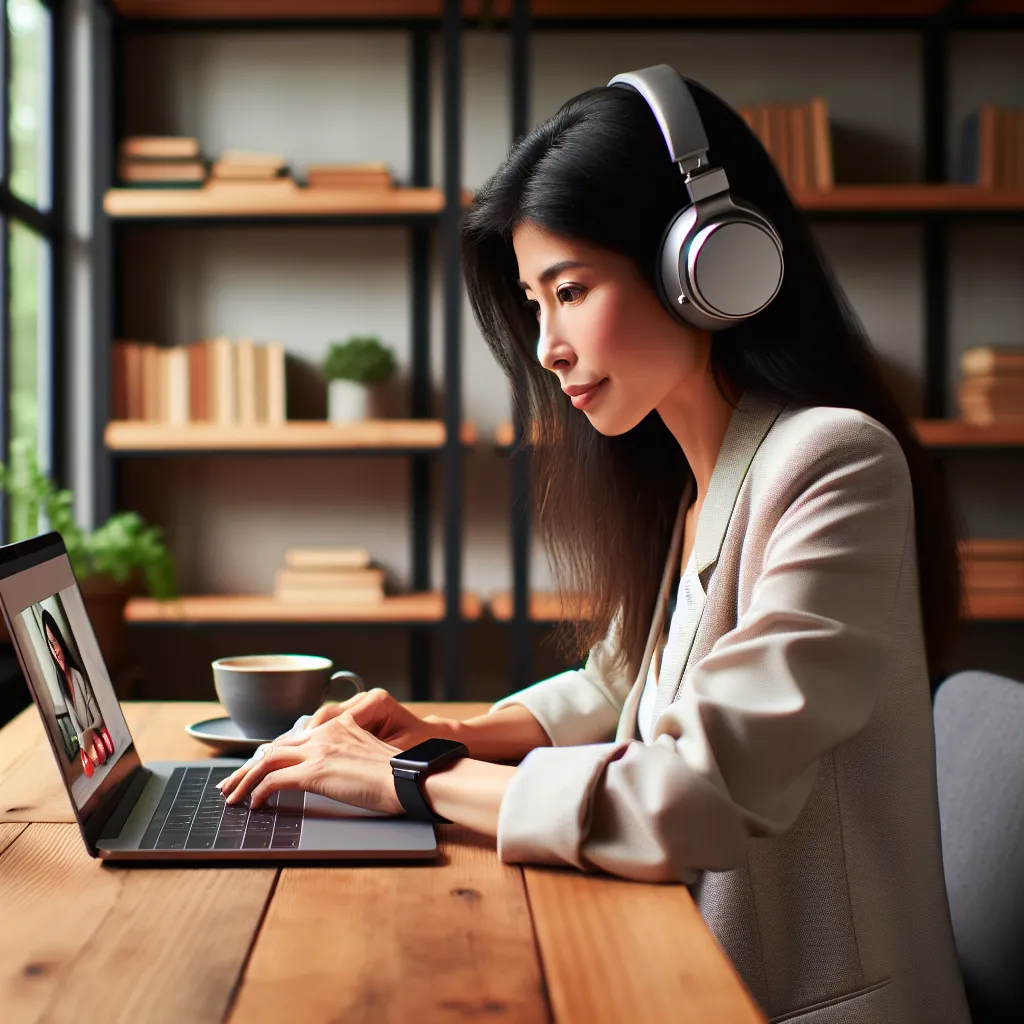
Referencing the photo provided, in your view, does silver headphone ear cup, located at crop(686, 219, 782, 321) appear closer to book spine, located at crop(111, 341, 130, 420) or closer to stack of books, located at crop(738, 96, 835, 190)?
stack of books, located at crop(738, 96, 835, 190)

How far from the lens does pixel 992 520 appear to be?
3.37 metres

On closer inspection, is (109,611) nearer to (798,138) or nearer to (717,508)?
(717,508)

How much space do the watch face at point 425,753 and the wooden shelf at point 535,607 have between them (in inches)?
81.7

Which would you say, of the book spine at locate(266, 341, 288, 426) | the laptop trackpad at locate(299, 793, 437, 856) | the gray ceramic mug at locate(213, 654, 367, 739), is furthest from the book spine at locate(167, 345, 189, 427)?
the laptop trackpad at locate(299, 793, 437, 856)

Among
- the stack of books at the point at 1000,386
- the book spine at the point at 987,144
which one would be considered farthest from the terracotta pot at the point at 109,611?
the book spine at the point at 987,144

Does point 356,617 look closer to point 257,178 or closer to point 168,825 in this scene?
point 257,178

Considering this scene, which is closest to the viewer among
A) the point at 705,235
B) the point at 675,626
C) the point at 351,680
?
the point at 705,235

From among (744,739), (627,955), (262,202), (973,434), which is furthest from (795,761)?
(262,202)

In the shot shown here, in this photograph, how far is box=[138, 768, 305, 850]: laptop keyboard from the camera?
77 cm

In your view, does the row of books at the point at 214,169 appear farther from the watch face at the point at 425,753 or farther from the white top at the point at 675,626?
the watch face at the point at 425,753

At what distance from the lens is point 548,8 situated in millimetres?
3160

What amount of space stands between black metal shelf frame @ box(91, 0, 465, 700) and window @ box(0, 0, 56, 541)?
20cm

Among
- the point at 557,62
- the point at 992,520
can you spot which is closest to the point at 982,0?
the point at 557,62

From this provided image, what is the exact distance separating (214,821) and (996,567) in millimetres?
2648
